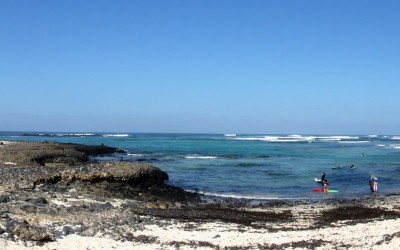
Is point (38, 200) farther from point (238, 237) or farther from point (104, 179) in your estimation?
point (238, 237)

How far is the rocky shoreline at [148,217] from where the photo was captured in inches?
488

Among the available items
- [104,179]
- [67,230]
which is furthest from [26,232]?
[104,179]

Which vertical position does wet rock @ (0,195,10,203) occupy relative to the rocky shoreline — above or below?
above

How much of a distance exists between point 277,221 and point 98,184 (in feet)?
30.2

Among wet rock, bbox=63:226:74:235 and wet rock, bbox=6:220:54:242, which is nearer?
wet rock, bbox=6:220:54:242

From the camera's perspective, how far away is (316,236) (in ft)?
44.3

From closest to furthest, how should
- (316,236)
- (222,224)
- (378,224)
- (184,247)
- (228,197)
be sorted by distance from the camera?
(184,247)
(316,236)
(378,224)
(222,224)
(228,197)

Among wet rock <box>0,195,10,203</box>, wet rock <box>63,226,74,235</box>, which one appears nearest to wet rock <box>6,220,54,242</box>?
wet rock <box>63,226,74,235</box>

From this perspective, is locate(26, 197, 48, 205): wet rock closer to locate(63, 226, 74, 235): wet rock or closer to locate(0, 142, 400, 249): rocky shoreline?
locate(0, 142, 400, 249): rocky shoreline

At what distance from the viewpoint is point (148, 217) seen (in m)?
16.0

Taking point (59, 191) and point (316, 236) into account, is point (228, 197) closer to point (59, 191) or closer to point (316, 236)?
point (59, 191)

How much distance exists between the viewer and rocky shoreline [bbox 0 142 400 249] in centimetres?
1238

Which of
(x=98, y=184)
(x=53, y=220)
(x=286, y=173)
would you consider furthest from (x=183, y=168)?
(x=53, y=220)

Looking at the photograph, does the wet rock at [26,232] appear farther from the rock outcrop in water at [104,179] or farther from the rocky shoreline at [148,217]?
the rock outcrop in water at [104,179]
